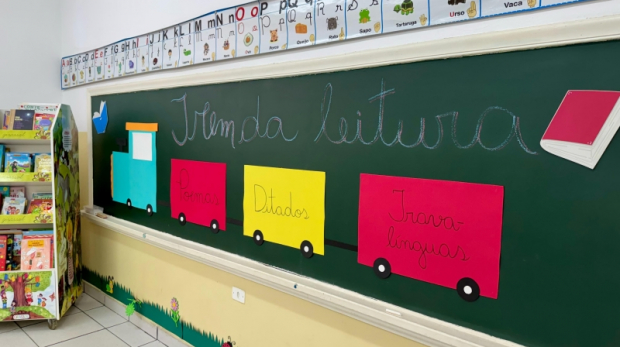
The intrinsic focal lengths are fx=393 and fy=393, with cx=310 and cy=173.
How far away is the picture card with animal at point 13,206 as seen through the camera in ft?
8.98

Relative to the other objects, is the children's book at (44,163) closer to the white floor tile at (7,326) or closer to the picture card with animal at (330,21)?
the white floor tile at (7,326)

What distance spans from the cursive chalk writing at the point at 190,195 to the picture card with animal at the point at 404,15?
4.05 ft

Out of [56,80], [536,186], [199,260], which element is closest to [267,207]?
[199,260]

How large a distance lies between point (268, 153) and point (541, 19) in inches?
46.2

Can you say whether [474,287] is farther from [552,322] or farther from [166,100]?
[166,100]

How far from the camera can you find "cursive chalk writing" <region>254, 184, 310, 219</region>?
1.74 m

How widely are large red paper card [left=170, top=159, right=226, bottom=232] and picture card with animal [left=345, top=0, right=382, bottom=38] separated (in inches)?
37.5

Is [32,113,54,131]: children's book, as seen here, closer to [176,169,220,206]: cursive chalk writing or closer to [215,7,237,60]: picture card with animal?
[176,169,220,206]: cursive chalk writing

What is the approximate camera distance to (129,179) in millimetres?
2699

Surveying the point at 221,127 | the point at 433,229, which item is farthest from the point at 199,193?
the point at 433,229

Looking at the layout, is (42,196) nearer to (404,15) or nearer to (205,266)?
(205,266)

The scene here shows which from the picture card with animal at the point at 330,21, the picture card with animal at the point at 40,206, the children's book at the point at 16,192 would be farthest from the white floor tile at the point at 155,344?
the picture card with animal at the point at 330,21

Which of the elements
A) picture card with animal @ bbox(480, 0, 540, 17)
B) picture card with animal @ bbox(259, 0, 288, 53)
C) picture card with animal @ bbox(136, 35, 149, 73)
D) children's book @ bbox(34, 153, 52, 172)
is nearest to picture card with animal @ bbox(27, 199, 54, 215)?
children's book @ bbox(34, 153, 52, 172)

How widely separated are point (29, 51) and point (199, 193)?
256 centimetres
